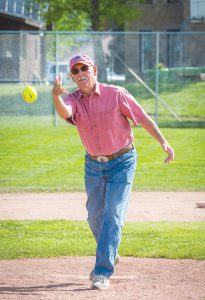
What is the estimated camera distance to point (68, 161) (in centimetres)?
1745

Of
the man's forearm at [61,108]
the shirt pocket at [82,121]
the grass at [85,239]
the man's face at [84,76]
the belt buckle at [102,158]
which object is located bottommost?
the grass at [85,239]

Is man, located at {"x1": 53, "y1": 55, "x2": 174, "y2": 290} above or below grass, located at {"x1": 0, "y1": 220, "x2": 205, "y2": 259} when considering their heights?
above

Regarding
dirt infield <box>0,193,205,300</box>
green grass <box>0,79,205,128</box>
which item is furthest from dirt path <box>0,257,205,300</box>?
green grass <box>0,79,205,128</box>

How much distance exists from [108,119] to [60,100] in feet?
1.74

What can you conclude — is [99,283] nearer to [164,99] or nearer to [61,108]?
[61,108]

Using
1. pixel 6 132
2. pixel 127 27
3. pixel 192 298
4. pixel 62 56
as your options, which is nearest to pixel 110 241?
pixel 192 298

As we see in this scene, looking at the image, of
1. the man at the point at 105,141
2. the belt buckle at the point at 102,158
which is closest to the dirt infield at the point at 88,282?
the man at the point at 105,141

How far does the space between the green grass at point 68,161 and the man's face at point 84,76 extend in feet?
23.6

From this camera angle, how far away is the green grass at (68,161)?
14453 mm

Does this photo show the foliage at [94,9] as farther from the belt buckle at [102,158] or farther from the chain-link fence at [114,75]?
the belt buckle at [102,158]

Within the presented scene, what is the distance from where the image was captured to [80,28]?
42844 mm

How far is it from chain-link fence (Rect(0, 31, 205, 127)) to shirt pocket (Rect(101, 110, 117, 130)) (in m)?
16.7

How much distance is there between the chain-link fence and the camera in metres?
24.9

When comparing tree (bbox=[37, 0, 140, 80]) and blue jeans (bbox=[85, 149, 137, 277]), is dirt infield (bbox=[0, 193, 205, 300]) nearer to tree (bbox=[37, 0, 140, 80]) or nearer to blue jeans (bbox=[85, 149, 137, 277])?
blue jeans (bbox=[85, 149, 137, 277])
